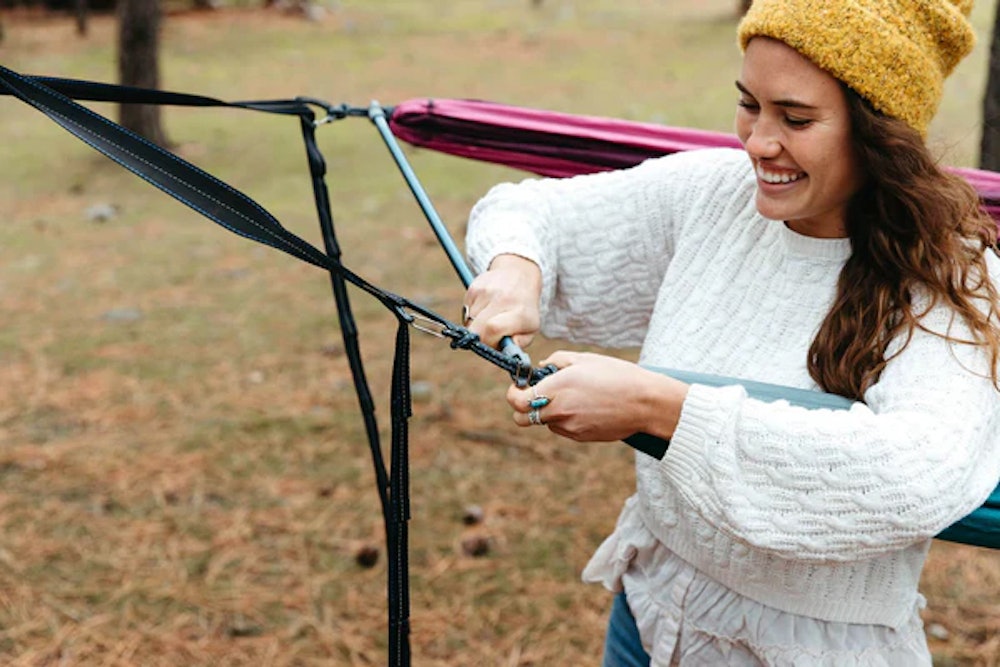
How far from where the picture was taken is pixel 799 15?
115cm

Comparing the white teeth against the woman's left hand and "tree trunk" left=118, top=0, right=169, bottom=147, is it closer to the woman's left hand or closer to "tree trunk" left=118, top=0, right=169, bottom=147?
the woman's left hand

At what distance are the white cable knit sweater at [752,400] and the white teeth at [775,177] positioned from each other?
0.38 feet

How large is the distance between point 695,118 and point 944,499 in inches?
258

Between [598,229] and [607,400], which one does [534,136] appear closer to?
[598,229]

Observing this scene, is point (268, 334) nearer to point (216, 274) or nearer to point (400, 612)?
point (216, 274)

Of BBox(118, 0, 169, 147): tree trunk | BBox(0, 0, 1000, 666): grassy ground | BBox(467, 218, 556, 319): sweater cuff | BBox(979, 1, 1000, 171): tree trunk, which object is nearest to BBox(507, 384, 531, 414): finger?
BBox(467, 218, 556, 319): sweater cuff

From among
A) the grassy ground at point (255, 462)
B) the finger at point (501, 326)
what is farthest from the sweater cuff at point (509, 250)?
the grassy ground at point (255, 462)

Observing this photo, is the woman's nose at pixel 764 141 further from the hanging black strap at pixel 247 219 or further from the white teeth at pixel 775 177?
the hanging black strap at pixel 247 219

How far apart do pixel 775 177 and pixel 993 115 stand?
6.01ft

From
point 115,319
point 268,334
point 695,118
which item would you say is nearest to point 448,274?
point 268,334

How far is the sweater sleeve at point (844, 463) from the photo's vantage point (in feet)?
3.38

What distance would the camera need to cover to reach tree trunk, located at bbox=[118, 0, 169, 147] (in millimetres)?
6387

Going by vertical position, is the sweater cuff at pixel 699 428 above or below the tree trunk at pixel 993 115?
below

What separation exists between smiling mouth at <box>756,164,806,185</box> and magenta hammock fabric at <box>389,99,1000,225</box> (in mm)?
596
